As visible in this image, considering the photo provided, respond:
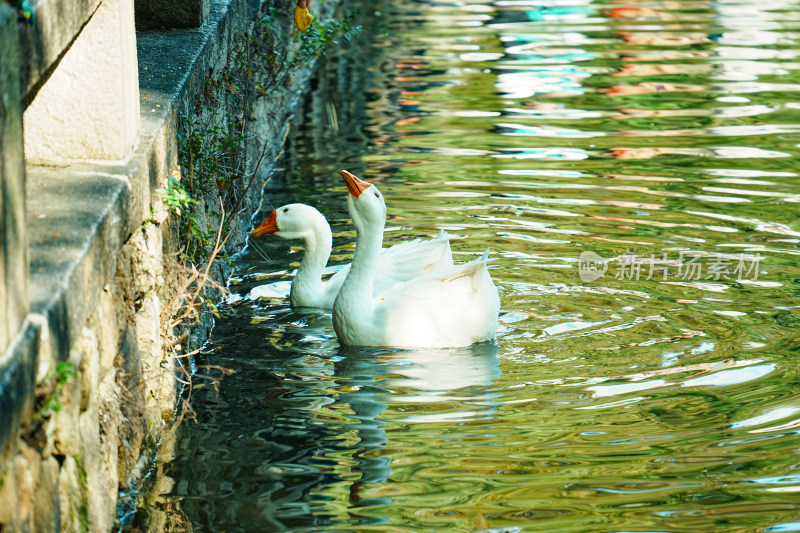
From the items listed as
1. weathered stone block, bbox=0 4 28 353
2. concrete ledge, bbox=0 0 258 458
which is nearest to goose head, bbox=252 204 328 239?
concrete ledge, bbox=0 0 258 458

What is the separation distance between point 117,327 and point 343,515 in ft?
3.55

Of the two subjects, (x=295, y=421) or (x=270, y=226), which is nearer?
(x=295, y=421)

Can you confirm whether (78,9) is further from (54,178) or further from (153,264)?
(153,264)

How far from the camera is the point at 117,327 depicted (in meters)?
4.07

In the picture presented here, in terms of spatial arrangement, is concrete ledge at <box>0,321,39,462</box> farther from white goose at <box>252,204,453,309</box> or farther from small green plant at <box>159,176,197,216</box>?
white goose at <box>252,204,453,309</box>

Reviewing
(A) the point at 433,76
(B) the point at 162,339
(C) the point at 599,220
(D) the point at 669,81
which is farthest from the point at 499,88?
(B) the point at 162,339

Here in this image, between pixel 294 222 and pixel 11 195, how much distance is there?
3997mm

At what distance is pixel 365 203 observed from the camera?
19.3ft

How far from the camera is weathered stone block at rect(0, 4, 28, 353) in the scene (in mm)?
2756

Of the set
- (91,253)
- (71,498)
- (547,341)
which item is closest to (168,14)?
(547,341)

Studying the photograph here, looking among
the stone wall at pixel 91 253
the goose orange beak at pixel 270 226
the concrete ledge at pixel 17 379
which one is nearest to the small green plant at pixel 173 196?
the stone wall at pixel 91 253

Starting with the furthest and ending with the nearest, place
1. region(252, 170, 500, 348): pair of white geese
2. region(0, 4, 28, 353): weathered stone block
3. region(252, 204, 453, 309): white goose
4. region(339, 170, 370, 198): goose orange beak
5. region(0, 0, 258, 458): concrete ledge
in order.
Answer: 1. region(252, 204, 453, 309): white goose
2. region(339, 170, 370, 198): goose orange beak
3. region(252, 170, 500, 348): pair of white geese
4. region(0, 0, 258, 458): concrete ledge
5. region(0, 4, 28, 353): weathered stone block

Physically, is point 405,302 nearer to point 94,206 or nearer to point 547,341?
point 547,341

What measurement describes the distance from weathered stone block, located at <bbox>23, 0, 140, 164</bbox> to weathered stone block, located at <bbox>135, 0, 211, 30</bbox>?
215cm
